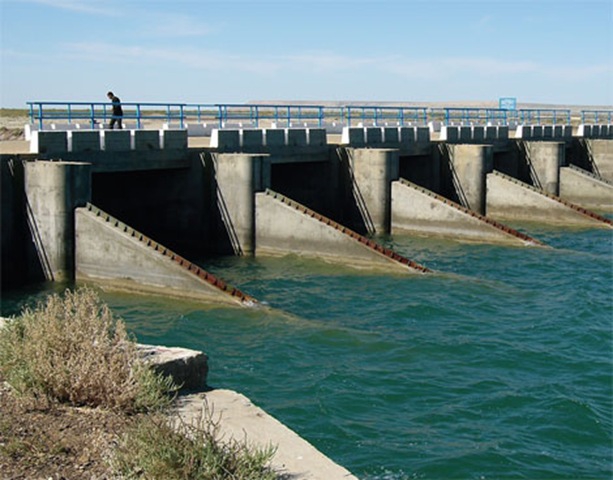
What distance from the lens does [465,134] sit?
126ft

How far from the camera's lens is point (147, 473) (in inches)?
256

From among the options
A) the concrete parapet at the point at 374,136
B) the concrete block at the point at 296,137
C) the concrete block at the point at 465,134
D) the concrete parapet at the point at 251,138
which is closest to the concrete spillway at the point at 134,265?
the concrete parapet at the point at 251,138

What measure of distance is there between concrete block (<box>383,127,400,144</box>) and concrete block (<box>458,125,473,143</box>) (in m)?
5.22

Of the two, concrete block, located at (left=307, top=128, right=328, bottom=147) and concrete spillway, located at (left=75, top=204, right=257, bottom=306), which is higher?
concrete block, located at (left=307, top=128, right=328, bottom=147)

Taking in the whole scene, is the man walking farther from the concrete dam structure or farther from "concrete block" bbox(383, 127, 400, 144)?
"concrete block" bbox(383, 127, 400, 144)

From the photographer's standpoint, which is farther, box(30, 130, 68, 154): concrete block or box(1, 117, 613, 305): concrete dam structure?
box(30, 130, 68, 154): concrete block

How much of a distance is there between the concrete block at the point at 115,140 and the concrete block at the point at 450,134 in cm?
1769

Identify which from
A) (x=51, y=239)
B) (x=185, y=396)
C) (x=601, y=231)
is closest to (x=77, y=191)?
(x=51, y=239)

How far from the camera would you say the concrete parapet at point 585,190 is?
37.4 m

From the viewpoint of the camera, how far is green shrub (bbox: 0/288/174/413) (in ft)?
26.6

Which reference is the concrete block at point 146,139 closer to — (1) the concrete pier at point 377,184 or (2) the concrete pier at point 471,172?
(1) the concrete pier at point 377,184

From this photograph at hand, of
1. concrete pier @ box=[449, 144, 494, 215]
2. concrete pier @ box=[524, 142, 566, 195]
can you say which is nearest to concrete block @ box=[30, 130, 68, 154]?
concrete pier @ box=[449, 144, 494, 215]

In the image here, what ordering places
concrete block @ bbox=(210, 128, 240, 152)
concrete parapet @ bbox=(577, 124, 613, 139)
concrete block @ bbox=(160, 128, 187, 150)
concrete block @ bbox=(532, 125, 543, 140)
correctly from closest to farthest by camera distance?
concrete block @ bbox=(160, 128, 187, 150) → concrete block @ bbox=(210, 128, 240, 152) → concrete block @ bbox=(532, 125, 543, 140) → concrete parapet @ bbox=(577, 124, 613, 139)

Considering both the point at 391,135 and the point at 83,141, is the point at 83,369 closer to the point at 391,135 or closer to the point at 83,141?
the point at 83,141
